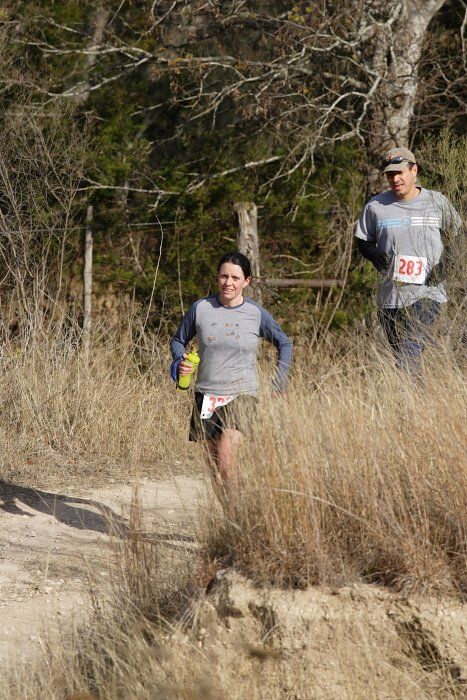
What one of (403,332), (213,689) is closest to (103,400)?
(403,332)

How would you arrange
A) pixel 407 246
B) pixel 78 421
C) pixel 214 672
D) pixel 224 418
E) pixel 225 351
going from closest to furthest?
1. pixel 214 672
2. pixel 224 418
3. pixel 225 351
4. pixel 407 246
5. pixel 78 421

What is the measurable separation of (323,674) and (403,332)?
3.09 m

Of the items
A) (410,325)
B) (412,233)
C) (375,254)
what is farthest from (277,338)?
(412,233)

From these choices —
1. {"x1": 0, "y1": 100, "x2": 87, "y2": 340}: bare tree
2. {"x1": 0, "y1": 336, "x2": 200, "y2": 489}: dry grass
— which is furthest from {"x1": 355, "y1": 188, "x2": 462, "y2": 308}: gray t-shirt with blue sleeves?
{"x1": 0, "y1": 100, "x2": 87, "y2": 340}: bare tree

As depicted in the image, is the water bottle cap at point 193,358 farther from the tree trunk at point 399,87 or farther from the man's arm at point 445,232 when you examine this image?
the tree trunk at point 399,87

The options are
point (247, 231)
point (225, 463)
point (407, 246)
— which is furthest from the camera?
point (247, 231)

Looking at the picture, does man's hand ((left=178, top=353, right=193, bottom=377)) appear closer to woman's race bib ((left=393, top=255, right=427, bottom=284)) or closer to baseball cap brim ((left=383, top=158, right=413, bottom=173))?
woman's race bib ((left=393, top=255, right=427, bottom=284))

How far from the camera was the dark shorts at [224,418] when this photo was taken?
4.82 metres

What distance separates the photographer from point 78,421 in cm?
886

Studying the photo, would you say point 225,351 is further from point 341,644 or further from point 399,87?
point 399,87

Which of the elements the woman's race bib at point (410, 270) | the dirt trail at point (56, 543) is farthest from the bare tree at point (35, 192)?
the woman's race bib at point (410, 270)

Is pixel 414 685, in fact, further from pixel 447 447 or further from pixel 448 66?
pixel 448 66

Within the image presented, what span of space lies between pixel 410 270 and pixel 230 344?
1.64 metres

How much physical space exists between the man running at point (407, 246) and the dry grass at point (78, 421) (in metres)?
2.36
